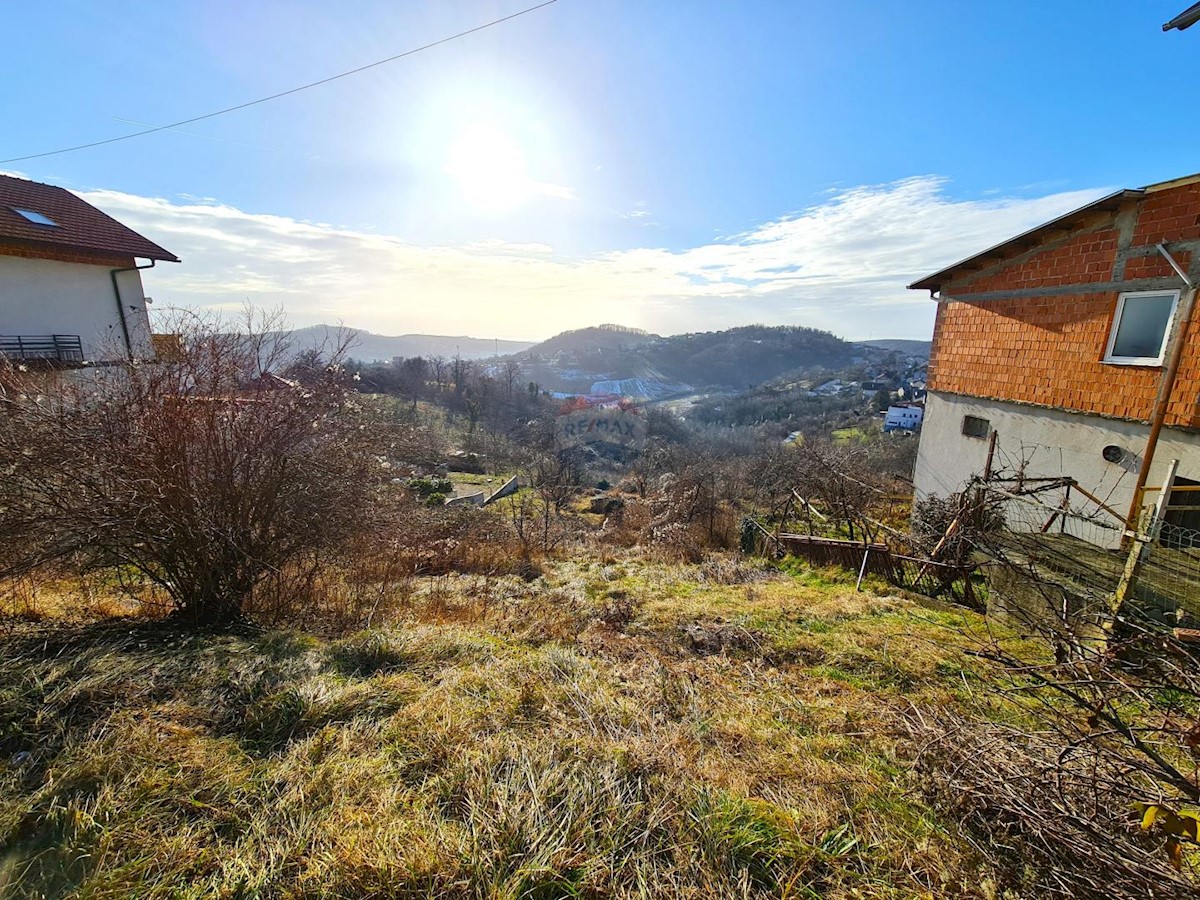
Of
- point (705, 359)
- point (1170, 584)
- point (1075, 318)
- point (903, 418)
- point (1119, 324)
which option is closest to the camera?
point (1170, 584)

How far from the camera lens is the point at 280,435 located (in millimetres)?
4703

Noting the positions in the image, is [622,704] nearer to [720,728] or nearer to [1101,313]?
[720,728]

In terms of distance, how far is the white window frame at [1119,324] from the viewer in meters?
6.32

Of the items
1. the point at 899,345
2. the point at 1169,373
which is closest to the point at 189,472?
the point at 1169,373

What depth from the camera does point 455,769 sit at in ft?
8.04

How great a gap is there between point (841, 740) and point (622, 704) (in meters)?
1.42

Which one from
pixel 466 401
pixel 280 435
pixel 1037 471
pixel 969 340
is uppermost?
pixel 969 340

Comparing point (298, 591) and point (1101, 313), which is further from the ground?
point (1101, 313)

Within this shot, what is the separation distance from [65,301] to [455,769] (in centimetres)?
1686

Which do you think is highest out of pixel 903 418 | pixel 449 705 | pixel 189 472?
pixel 189 472

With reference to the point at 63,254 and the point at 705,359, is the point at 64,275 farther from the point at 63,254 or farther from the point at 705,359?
the point at 705,359

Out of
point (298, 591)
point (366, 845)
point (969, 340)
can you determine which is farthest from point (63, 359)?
point (969, 340)

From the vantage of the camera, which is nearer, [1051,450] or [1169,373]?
[1169,373]

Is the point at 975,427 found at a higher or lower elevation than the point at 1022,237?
lower
